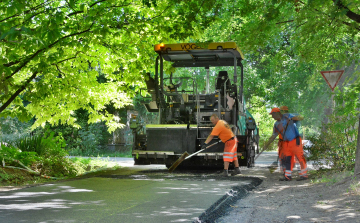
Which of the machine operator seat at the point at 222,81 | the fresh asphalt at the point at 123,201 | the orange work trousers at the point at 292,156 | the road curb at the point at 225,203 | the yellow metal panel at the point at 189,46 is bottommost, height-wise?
the road curb at the point at 225,203

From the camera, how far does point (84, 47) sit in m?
9.68

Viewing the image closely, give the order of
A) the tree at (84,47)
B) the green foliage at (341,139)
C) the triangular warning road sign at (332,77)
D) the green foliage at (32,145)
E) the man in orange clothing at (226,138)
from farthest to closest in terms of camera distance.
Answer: the green foliage at (32,145), the triangular warning road sign at (332,77), the man in orange clothing at (226,138), the green foliage at (341,139), the tree at (84,47)

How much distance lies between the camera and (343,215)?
238 inches

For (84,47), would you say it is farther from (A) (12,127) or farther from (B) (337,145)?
(A) (12,127)

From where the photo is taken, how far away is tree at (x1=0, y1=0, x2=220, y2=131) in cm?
910

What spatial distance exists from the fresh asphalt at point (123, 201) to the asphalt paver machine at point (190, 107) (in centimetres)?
203

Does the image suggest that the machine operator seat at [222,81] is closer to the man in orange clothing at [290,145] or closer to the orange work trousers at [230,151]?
the orange work trousers at [230,151]

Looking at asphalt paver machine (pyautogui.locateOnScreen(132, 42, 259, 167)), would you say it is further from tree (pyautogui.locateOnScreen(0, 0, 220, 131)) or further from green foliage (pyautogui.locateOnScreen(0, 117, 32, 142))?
green foliage (pyautogui.locateOnScreen(0, 117, 32, 142))

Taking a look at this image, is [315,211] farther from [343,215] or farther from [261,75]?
[261,75]

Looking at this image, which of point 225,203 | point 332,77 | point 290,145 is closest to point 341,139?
point 290,145

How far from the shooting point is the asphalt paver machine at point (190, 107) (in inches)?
465

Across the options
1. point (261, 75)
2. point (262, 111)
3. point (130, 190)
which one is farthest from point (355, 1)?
point (262, 111)

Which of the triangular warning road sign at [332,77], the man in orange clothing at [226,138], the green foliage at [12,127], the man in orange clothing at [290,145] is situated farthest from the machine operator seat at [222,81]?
the green foliage at [12,127]

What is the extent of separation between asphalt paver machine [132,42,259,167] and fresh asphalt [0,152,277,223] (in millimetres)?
2034
